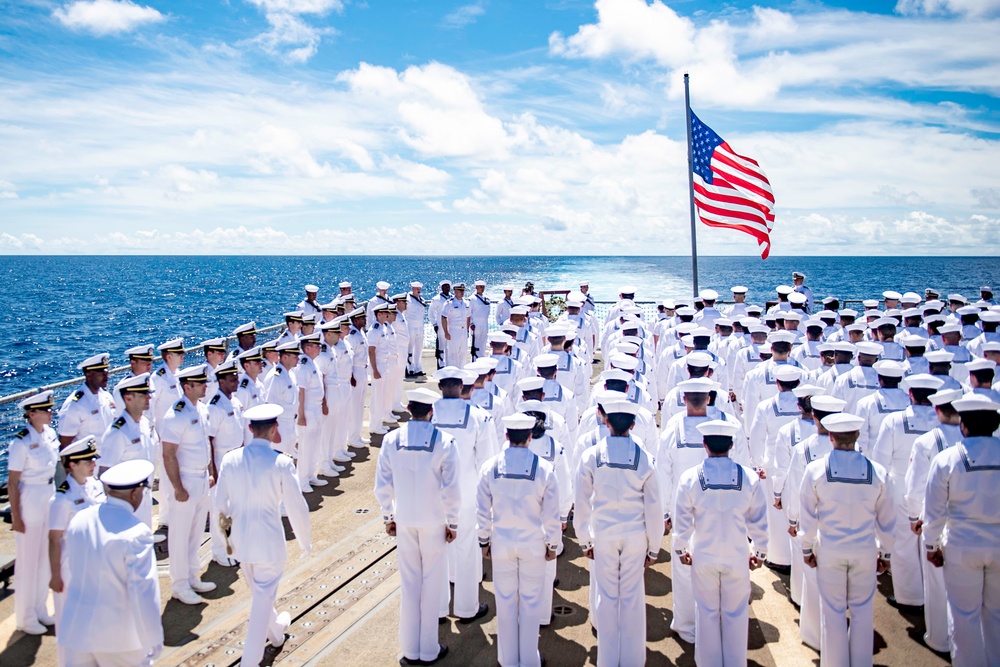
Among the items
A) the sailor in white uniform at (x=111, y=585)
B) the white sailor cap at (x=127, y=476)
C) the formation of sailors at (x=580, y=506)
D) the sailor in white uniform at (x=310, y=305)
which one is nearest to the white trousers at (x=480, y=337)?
the sailor in white uniform at (x=310, y=305)

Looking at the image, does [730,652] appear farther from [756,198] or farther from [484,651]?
[756,198]

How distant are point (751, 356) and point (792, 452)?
3.96 metres

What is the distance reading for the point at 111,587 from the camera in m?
3.90

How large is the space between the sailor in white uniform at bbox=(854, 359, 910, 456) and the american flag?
25.5 feet

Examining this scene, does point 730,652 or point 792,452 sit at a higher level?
point 792,452

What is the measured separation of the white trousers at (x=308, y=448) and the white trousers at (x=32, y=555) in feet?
11.5

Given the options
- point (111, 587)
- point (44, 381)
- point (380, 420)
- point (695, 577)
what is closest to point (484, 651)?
point (695, 577)

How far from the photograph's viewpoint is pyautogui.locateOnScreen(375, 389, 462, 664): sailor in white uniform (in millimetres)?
5398

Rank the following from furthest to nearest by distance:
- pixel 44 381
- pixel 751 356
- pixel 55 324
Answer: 1. pixel 55 324
2. pixel 44 381
3. pixel 751 356

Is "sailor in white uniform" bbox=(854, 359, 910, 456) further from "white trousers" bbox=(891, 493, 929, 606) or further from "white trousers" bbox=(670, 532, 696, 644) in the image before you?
"white trousers" bbox=(670, 532, 696, 644)

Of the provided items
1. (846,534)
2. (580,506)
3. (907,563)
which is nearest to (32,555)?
(580,506)

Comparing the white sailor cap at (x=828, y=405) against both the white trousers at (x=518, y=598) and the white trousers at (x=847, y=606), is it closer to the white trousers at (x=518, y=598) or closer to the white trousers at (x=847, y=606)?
the white trousers at (x=847, y=606)

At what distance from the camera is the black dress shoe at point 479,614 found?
6.14 metres

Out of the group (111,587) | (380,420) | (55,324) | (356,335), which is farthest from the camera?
(55,324)
